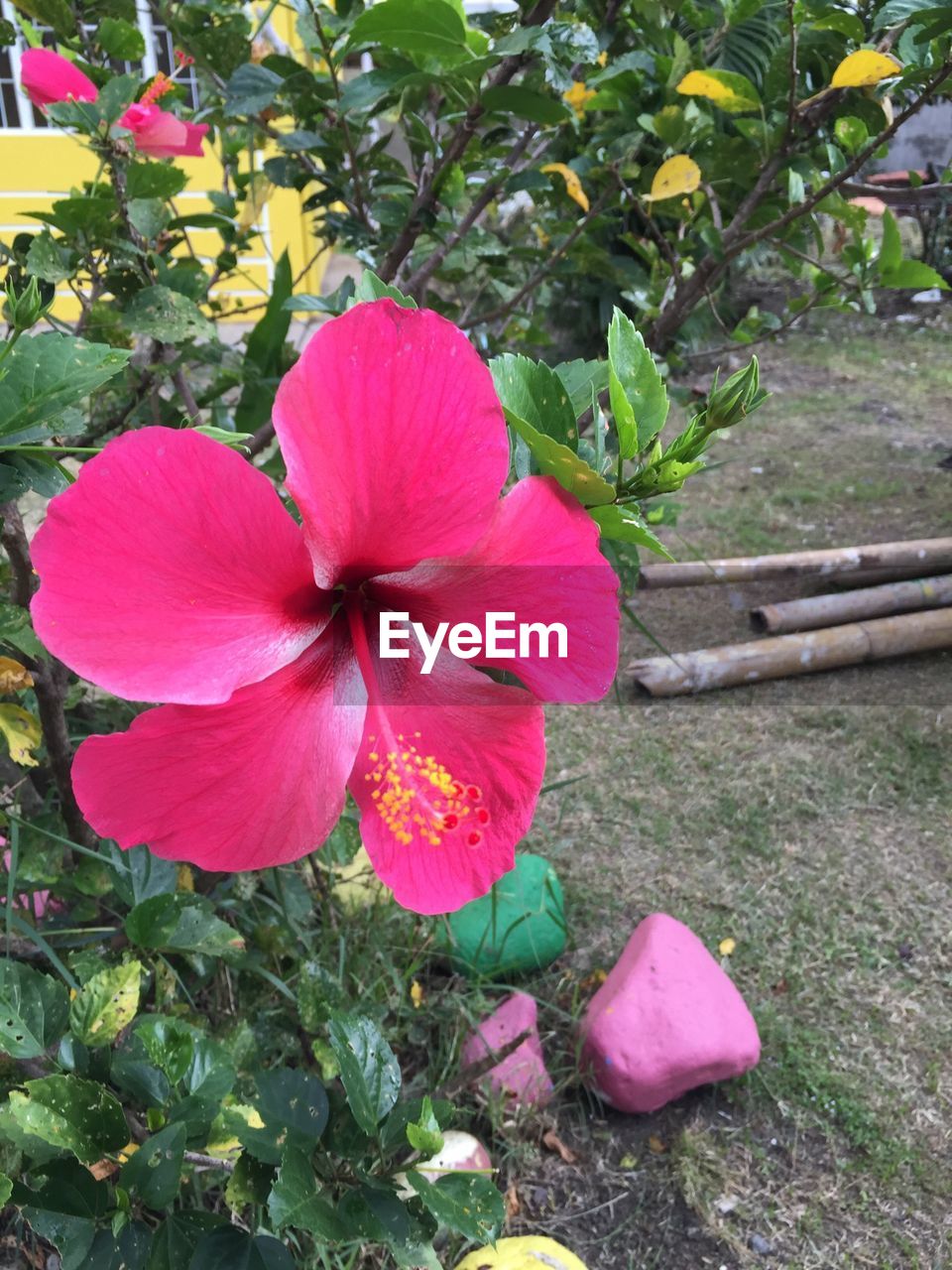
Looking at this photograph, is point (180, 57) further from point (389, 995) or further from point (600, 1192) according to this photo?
point (600, 1192)

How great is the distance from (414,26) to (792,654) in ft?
5.92

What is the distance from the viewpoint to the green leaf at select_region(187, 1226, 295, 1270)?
1.83ft

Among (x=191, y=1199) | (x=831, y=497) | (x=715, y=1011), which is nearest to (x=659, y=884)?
(x=715, y=1011)

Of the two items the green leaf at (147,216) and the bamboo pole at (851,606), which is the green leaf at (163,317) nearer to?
the green leaf at (147,216)

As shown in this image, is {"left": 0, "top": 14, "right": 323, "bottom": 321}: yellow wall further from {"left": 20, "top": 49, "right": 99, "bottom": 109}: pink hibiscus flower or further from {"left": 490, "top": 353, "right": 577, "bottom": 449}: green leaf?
{"left": 490, "top": 353, "right": 577, "bottom": 449}: green leaf

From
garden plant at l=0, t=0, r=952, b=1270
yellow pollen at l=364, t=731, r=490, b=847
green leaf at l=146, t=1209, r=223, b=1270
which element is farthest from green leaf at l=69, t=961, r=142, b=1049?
yellow pollen at l=364, t=731, r=490, b=847

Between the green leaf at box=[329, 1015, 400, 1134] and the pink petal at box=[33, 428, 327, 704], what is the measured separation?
34 cm

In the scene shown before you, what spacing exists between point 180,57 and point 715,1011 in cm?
147

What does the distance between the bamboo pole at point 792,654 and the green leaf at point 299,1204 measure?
1672 millimetres

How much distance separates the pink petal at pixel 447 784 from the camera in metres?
0.40

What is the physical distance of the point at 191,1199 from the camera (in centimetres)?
92

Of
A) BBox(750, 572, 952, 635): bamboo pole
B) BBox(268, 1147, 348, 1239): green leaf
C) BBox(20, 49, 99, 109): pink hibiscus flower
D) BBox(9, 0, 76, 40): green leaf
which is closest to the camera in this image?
BBox(268, 1147, 348, 1239): green leaf

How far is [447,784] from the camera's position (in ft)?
1.31

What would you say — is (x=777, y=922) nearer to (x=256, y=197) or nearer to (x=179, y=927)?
(x=179, y=927)
